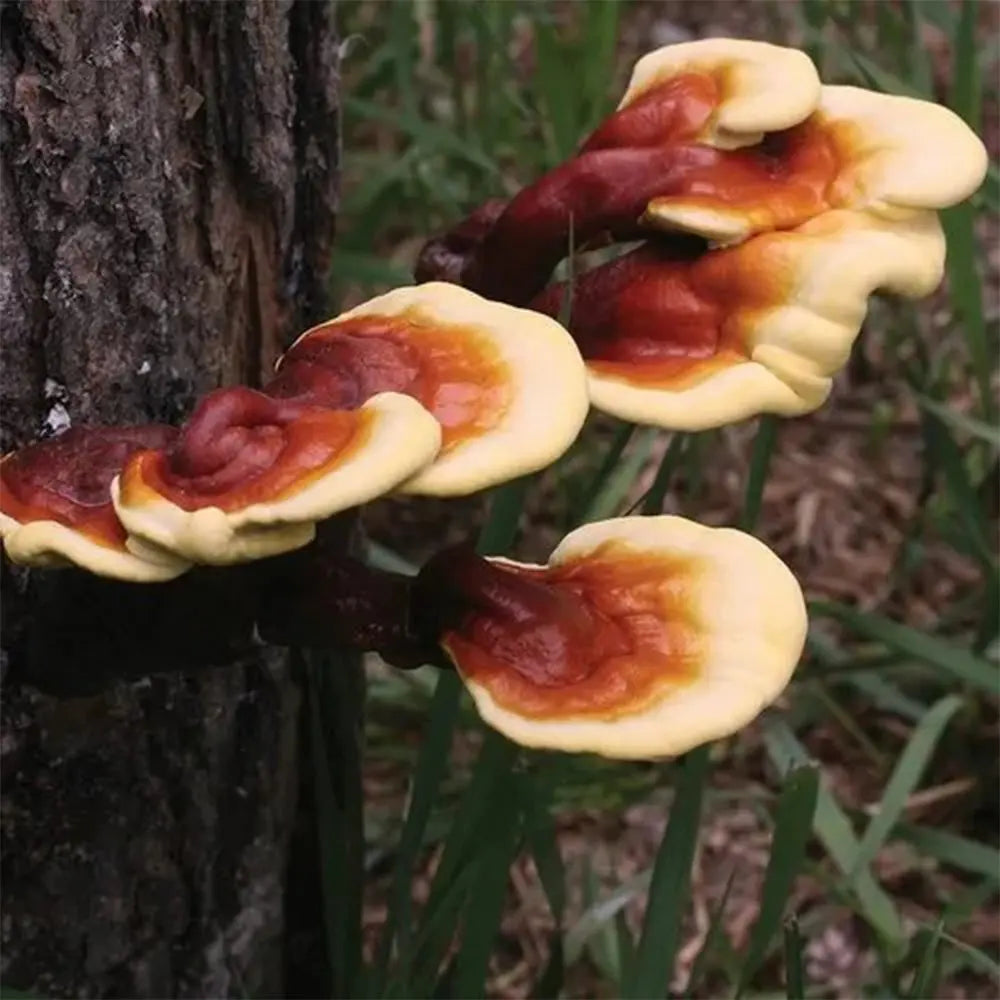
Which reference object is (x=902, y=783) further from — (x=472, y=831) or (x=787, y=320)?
(x=787, y=320)

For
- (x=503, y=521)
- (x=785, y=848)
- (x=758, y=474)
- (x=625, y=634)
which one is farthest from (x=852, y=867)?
(x=625, y=634)

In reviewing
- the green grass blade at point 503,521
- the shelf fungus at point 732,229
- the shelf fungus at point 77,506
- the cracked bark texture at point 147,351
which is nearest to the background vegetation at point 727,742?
the green grass blade at point 503,521

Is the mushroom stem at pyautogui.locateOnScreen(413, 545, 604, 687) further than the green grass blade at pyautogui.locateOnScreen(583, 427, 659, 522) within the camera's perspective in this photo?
No

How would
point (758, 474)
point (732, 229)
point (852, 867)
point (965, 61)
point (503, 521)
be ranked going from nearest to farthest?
point (732, 229) → point (503, 521) → point (758, 474) → point (852, 867) → point (965, 61)

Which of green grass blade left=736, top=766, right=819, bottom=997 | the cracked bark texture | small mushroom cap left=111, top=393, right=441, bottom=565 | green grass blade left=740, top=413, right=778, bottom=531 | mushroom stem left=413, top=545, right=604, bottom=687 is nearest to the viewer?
small mushroom cap left=111, top=393, right=441, bottom=565

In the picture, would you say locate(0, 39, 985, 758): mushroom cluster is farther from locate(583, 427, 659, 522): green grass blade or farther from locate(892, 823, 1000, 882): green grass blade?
locate(892, 823, 1000, 882): green grass blade

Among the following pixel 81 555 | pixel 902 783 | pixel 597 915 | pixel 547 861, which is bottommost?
pixel 597 915

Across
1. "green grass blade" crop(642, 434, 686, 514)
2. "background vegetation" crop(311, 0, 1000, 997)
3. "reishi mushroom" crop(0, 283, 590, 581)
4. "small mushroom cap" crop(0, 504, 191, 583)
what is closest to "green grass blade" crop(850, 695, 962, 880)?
"background vegetation" crop(311, 0, 1000, 997)

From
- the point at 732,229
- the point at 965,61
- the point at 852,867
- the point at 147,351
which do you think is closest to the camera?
the point at 732,229
